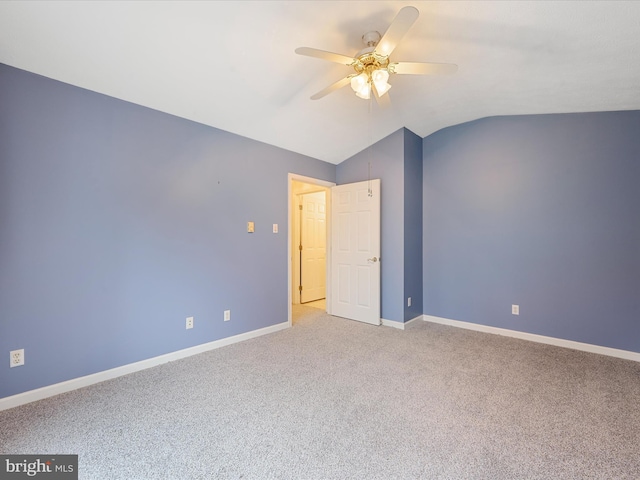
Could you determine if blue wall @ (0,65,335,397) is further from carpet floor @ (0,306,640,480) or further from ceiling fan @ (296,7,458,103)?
ceiling fan @ (296,7,458,103)

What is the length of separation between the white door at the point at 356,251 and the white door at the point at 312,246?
907mm

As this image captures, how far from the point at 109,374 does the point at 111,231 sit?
123 centimetres

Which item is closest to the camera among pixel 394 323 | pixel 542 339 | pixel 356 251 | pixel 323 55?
pixel 323 55

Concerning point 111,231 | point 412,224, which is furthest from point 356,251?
point 111,231

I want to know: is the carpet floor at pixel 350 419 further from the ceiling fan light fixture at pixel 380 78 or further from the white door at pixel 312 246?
the white door at pixel 312 246

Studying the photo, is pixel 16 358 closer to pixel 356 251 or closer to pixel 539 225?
pixel 356 251

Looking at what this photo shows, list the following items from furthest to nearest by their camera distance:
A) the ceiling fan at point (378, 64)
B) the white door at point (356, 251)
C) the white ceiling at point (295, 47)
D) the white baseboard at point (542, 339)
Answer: the white door at point (356, 251) → the white baseboard at point (542, 339) → the white ceiling at point (295, 47) → the ceiling fan at point (378, 64)

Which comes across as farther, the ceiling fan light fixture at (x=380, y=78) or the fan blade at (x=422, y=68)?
the ceiling fan light fixture at (x=380, y=78)

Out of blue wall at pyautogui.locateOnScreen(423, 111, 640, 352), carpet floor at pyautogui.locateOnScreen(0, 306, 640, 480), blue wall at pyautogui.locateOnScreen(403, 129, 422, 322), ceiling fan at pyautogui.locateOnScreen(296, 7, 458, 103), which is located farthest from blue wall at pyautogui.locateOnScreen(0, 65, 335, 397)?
blue wall at pyautogui.locateOnScreen(423, 111, 640, 352)

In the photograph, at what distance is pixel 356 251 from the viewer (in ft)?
13.8

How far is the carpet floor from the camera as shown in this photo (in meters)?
1.54

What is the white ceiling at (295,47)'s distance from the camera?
1816mm

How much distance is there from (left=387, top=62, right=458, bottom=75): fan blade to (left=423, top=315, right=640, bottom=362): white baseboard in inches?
127

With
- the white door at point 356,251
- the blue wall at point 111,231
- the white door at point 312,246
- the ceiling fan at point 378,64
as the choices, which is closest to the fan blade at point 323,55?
the ceiling fan at point 378,64
